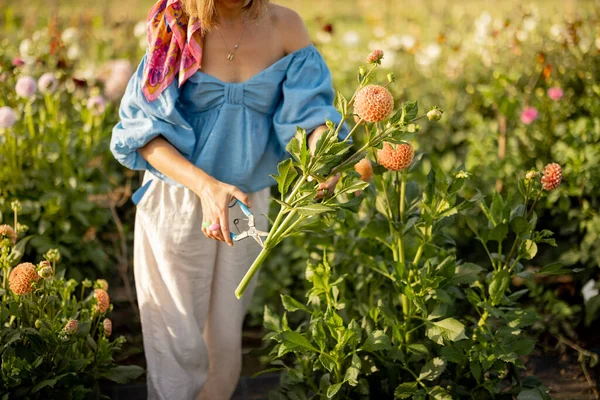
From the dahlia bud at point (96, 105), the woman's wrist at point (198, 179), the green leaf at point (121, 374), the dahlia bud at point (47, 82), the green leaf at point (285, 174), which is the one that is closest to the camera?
the green leaf at point (285, 174)

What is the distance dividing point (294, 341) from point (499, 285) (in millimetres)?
578

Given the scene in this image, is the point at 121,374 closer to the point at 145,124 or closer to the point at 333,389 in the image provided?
the point at 333,389

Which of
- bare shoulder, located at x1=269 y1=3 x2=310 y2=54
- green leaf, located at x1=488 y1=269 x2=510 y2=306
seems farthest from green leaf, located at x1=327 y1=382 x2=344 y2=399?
bare shoulder, located at x1=269 y1=3 x2=310 y2=54

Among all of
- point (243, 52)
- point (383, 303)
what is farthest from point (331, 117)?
point (383, 303)

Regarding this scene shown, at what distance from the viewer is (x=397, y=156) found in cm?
182

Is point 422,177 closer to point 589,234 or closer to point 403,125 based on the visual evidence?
point 589,234

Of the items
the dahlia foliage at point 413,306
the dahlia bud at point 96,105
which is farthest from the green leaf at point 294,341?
the dahlia bud at point 96,105

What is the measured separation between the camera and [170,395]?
2.23m

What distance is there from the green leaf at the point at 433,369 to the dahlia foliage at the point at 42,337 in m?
0.91

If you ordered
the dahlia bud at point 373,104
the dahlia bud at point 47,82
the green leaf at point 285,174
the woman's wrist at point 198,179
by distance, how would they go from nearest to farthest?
the dahlia bud at point 373,104, the green leaf at point 285,174, the woman's wrist at point 198,179, the dahlia bud at point 47,82

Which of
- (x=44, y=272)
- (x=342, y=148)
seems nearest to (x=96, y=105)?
(x=44, y=272)

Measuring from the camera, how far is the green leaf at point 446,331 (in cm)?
193

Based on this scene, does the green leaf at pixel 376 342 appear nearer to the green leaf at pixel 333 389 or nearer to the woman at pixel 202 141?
the green leaf at pixel 333 389

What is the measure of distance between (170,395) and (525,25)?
3.19 m
